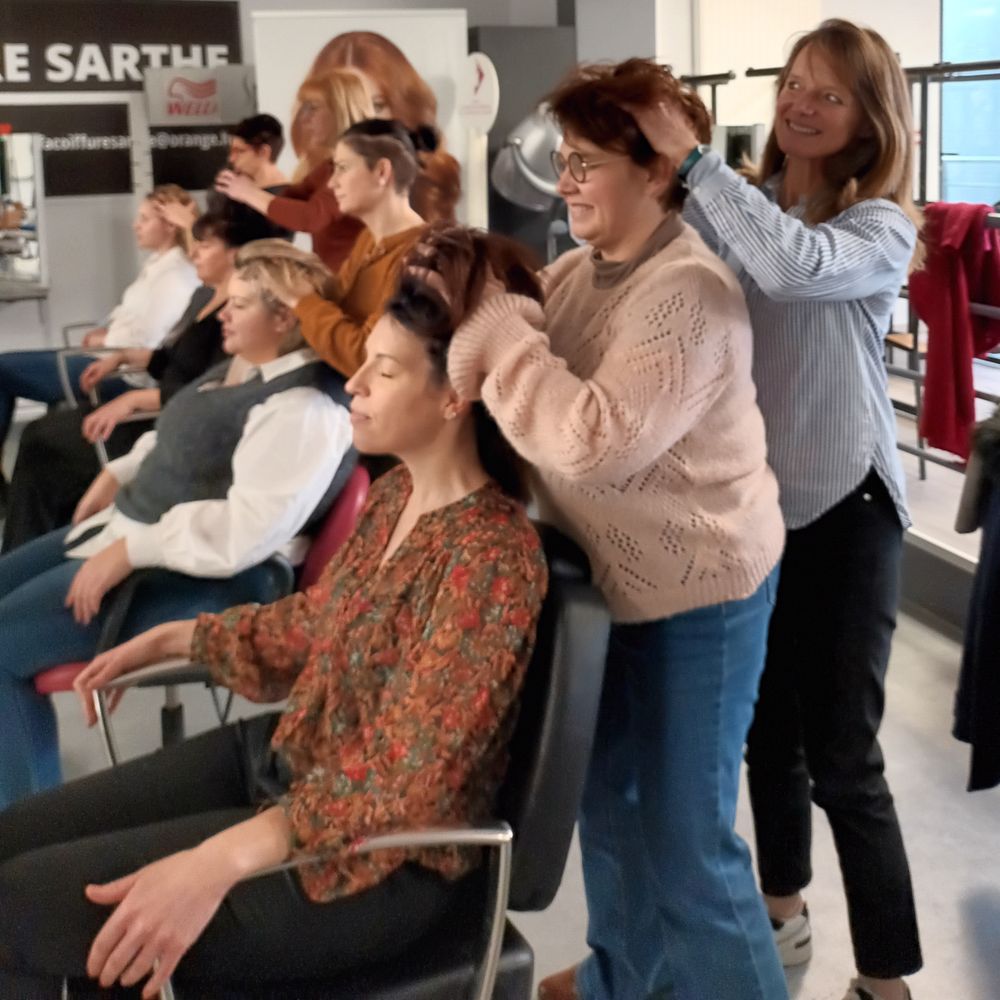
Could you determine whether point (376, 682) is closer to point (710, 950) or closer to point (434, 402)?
point (434, 402)

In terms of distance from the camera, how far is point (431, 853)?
1355mm

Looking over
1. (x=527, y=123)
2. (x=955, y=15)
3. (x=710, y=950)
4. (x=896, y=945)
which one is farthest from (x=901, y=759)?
(x=955, y=15)

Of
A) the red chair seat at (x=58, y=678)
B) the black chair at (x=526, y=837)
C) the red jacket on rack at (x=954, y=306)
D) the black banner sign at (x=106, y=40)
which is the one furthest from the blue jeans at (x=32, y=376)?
the black chair at (x=526, y=837)

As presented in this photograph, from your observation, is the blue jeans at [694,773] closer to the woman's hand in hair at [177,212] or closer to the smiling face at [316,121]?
the smiling face at [316,121]

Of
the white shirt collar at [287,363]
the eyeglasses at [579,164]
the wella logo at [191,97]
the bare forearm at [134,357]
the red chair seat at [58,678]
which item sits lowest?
the red chair seat at [58,678]

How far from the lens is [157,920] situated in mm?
1208

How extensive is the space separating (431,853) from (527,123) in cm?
481

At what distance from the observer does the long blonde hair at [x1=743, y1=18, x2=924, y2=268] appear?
165cm

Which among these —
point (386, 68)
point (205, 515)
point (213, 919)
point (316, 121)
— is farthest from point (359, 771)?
point (386, 68)

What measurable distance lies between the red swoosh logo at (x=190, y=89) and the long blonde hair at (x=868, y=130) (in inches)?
197

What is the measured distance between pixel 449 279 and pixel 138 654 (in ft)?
2.27

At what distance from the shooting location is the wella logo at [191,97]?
6.13 meters

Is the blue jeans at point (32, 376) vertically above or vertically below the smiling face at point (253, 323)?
below

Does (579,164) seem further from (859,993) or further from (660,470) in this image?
(859,993)
